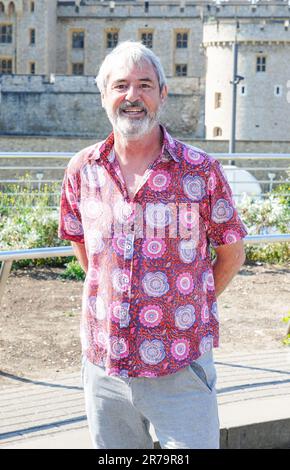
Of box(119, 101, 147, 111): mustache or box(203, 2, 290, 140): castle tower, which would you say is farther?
box(203, 2, 290, 140): castle tower

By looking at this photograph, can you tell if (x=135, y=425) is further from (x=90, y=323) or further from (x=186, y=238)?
(x=186, y=238)

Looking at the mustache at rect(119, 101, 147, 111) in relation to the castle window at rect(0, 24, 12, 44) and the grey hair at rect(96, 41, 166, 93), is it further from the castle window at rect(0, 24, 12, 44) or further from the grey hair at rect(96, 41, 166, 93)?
the castle window at rect(0, 24, 12, 44)

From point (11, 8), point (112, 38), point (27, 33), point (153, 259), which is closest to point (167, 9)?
point (112, 38)

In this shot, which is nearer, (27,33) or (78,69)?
(27,33)

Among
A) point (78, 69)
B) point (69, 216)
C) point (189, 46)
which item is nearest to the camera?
point (69, 216)

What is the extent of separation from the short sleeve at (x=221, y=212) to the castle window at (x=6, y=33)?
134 feet

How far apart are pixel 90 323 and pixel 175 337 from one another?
0.22m

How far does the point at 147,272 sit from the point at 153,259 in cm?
3

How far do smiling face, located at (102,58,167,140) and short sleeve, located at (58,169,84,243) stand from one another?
24 cm

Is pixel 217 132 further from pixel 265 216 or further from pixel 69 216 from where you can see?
pixel 69 216

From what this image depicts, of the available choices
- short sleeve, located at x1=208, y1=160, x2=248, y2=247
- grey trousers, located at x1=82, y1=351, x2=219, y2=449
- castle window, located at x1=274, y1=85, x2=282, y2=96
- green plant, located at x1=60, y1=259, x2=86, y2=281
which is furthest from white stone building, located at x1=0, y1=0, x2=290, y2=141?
grey trousers, located at x1=82, y1=351, x2=219, y2=449

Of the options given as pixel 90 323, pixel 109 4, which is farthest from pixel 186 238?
pixel 109 4

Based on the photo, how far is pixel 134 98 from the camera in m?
2.29

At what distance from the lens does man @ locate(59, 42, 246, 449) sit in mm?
2252
